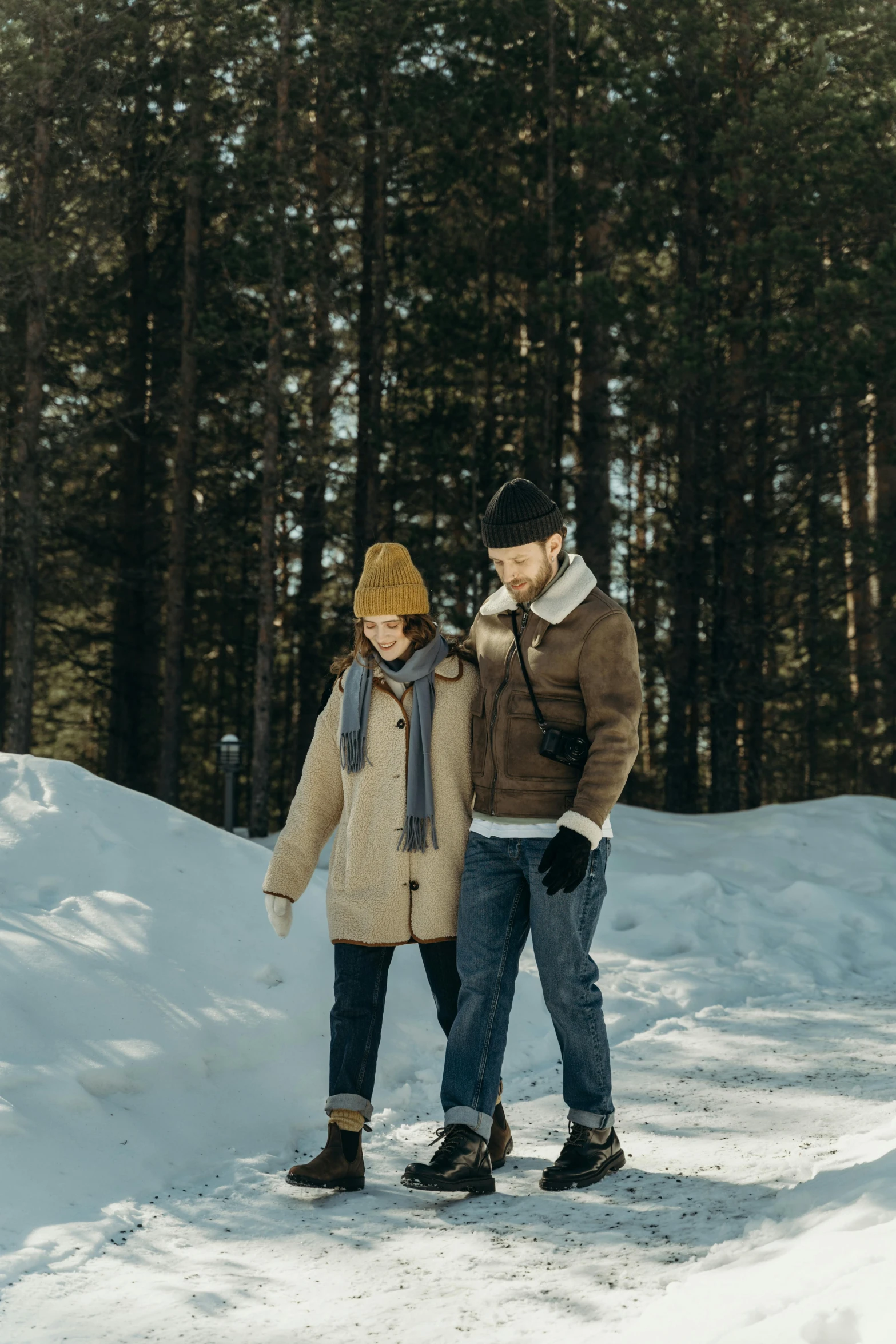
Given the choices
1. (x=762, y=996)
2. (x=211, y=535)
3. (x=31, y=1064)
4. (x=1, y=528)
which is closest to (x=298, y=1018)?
(x=31, y=1064)

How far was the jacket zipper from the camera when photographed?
387 cm

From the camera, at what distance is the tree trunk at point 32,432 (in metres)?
15.8

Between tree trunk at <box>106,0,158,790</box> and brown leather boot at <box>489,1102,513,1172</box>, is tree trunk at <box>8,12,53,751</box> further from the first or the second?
brown leather boot at <box>489,1102,513,1172</box>

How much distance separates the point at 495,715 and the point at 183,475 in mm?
14891

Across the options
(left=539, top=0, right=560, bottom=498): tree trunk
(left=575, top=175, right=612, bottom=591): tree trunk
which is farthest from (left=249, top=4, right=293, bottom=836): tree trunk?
(left=575, top=175, right=612, bottom=591): tree trunk

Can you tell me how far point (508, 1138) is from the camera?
13.5 ft

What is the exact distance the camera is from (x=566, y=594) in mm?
3820

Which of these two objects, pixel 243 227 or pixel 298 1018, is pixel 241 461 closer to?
pixel 243 227

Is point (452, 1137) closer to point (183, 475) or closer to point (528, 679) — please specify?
point (528, 679)

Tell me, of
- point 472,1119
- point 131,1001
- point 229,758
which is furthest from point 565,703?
point 229,758

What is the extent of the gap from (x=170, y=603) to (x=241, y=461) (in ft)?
10.3

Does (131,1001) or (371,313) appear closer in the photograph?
(131,1001)

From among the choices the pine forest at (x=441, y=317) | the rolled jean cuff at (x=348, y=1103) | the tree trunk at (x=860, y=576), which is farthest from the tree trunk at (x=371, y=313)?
the rolled jean cuff at (x=348, y=1103)

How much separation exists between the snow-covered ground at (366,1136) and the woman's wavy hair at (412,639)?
1.58 meters
